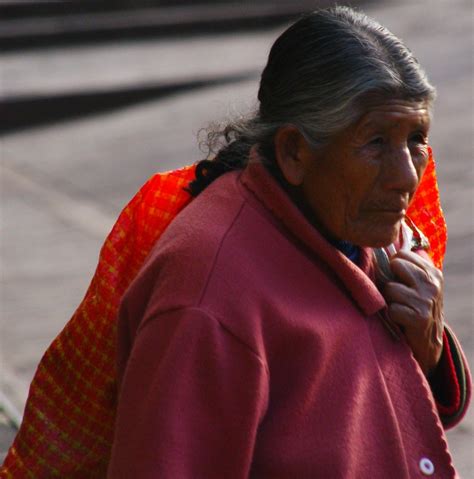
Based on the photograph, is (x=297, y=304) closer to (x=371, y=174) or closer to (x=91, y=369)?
(x=371, y=174)

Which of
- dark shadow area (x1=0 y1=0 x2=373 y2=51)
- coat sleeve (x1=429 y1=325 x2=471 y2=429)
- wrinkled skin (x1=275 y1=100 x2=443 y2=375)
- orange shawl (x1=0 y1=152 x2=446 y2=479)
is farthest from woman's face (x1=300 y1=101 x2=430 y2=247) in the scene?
dark shadow area (x1=0 y1=0 x2=373 y2=51)

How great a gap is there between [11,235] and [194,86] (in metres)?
3.72

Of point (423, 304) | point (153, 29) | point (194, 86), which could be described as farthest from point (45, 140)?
point (423, 304)

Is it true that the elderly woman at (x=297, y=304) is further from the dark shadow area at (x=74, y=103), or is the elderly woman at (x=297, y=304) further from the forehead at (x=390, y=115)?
the dark shadow area at (x=74, y=103)

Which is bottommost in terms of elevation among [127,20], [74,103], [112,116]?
[112,116]

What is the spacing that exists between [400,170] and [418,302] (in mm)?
281

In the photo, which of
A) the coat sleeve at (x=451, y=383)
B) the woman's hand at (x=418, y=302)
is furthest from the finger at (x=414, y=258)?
the coat sleeve at (x=451, y=383)

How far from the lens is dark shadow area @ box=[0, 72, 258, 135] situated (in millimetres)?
9359

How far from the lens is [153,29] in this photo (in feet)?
38.3

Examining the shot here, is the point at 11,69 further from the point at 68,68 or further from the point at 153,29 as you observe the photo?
Answer: the point at 153,29

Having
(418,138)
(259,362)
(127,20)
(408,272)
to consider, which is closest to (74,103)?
(127,20)

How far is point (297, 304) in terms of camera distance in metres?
1.87

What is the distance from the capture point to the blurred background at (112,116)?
17.8 feet

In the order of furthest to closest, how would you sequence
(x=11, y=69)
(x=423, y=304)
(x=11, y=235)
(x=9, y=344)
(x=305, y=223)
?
(x=11, y=69) < (x=11, y=235) < (x=9, y=344) < (x=423, y=304) < (x=305, y=223)
